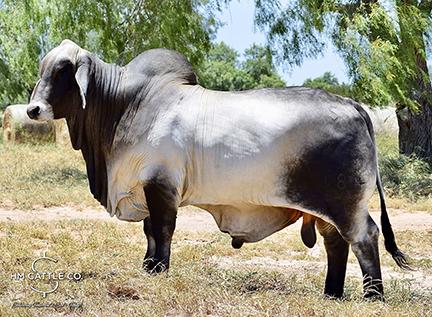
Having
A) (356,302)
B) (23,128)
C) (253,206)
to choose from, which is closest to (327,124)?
(253,206)

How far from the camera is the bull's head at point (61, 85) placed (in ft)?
18.6

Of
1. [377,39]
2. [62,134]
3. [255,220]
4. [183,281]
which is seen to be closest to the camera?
[183,281]

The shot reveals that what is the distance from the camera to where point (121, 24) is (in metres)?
14.2

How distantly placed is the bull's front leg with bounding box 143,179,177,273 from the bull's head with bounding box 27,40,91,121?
0.81m

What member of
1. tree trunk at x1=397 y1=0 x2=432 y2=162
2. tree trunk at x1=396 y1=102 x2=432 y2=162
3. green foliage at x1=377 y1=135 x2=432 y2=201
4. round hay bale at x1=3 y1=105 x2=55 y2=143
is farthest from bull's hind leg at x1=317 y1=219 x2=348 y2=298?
round hay bale at x1=3 y1=105 x2=55 y2=143

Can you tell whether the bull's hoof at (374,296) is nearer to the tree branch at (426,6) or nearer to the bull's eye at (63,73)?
the bull's eye at (63,73)

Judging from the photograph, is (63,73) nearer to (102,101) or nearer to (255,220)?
(102,101)

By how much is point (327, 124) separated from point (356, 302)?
118cm

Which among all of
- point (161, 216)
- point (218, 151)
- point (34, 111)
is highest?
point (34, 111)

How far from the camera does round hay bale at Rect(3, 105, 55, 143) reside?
19266 mm

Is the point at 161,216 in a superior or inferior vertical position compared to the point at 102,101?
inferior

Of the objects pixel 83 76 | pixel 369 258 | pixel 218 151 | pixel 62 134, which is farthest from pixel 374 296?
pixel 62 134

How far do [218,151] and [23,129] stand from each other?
14.6 meters

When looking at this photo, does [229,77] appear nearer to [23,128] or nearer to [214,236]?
[23,128]
